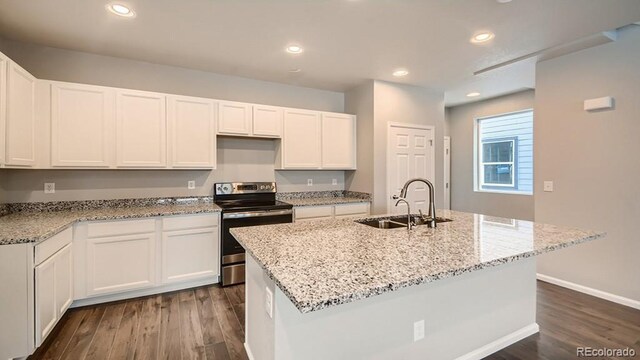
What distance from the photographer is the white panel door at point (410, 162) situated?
4.25 meters

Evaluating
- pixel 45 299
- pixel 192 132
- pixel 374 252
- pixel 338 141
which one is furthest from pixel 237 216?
pixel 374 252

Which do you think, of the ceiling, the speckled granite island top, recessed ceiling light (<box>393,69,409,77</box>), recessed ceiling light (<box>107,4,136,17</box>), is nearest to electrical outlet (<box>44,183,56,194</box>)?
the ceiling

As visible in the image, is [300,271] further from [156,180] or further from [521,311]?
[156,180]

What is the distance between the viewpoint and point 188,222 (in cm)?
310

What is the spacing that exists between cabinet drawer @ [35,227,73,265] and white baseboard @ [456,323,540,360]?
2.90m

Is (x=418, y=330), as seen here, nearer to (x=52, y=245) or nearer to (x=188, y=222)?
(x=188, y=222)

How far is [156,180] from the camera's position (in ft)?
11.5

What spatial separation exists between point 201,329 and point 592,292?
12.7 ft

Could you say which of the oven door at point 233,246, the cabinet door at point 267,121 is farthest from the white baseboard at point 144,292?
the cabinet door at point 267,121

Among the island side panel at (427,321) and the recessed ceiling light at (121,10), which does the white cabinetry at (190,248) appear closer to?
the island side panel at (427,321)

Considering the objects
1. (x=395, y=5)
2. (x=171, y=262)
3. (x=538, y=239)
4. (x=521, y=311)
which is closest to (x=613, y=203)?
(x=521, y=311)

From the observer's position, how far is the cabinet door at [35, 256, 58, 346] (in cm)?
200

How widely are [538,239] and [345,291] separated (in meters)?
1.42

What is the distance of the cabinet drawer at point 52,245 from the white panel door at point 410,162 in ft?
11.8
